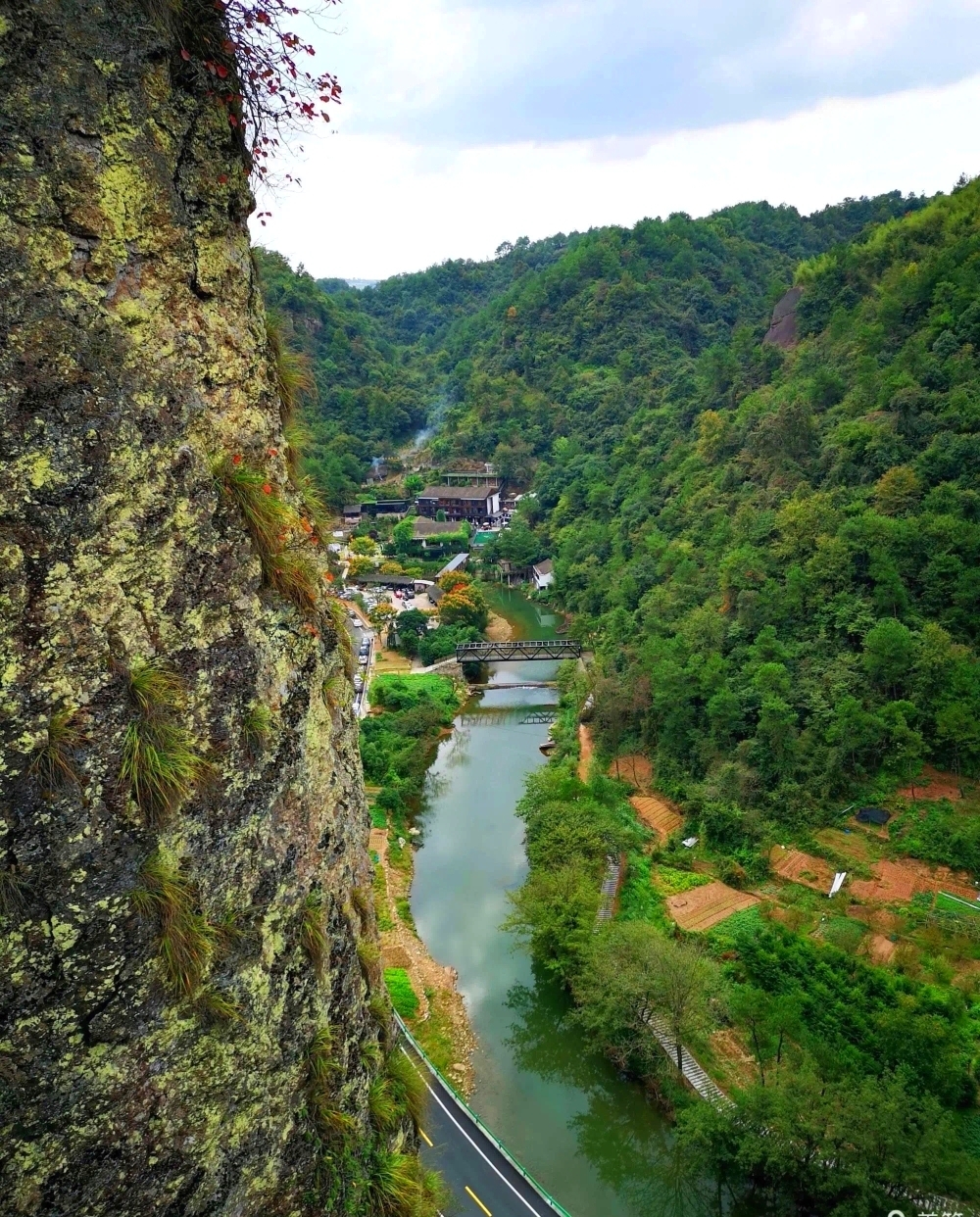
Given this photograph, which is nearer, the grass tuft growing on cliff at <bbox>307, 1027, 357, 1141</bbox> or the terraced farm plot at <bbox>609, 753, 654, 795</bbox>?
the grass tuft growing on cliff at <bbox>307, 1027, 357, 1141</bbox>

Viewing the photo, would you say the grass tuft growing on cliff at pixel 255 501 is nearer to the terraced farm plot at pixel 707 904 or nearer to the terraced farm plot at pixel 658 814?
the terraced farm plot at pixel 707 904

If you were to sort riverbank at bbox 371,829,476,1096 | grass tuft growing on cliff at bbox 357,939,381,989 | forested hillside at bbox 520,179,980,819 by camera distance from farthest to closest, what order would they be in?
1. forested hillside at bbox 520,179,980,819
2. riverbank at bbox 371,829,476,1096
3. grass tuft growing on cliff at bbox 357,939,381,989

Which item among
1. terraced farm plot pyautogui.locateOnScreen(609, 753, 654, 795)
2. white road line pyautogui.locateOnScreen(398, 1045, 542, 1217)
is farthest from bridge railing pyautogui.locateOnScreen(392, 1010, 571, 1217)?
terraced farm plot pyautogui.locateOnScreen(609, 753, 654, 795)

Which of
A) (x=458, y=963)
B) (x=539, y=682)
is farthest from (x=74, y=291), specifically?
(x=539, y=682)

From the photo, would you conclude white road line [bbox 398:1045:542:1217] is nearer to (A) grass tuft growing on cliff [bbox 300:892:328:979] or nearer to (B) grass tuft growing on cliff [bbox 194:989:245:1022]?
(A) grass tuft growing on cliff [bbox 300:892:328:979]

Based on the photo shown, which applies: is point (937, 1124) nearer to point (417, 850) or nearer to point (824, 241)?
point (417, 850)

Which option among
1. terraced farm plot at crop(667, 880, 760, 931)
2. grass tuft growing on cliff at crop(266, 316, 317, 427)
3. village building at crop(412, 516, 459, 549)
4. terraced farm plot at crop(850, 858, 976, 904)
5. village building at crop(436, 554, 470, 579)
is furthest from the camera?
village building at crop(412, 516, 459, 549)

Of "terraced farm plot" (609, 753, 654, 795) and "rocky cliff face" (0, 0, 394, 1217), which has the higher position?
"rocky cliff face" (0, 0, 394, 1217)
